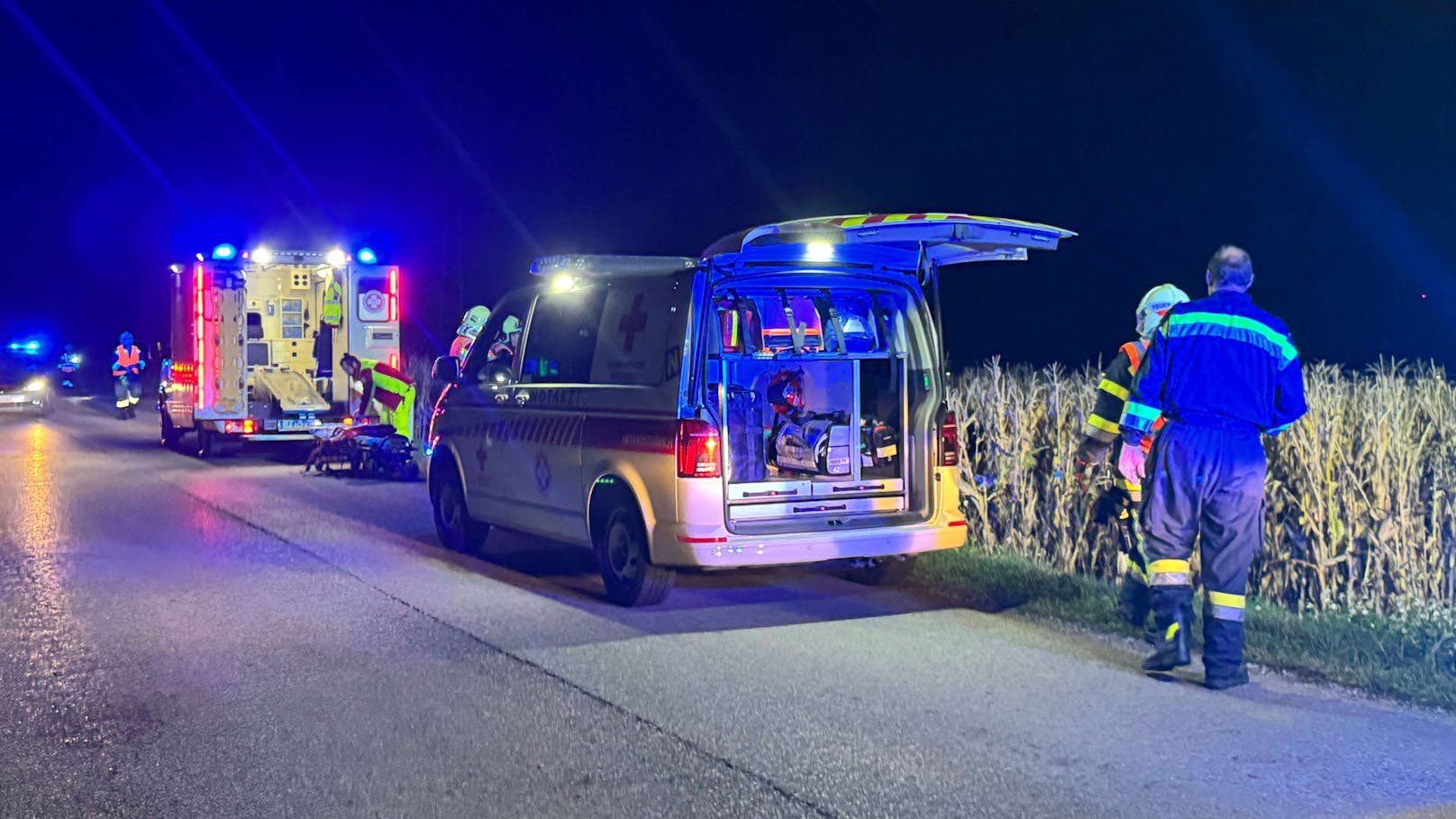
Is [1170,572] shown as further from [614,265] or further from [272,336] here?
[272,336]

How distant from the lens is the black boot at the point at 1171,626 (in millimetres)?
6395

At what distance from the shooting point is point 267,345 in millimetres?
19891

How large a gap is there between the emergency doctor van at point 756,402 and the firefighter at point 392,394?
753cm

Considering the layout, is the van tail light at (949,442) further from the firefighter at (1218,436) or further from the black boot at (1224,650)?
the black boot at (1224,650)

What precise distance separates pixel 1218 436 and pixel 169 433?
18672 mm

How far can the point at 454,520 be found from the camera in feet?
34.3

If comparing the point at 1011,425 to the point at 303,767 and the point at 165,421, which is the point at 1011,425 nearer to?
the point at 303,767

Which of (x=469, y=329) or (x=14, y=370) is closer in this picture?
(x=469, y=329)

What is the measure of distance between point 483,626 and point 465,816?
3110 millimetres

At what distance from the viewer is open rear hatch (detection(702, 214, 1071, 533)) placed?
25.9 ft

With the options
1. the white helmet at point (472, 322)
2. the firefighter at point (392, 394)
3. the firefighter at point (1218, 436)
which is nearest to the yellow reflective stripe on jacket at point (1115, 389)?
the firefighter at point (1218, 436)

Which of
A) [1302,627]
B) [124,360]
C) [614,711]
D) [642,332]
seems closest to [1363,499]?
[1302,627]

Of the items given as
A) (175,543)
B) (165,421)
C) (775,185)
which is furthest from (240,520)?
(775,185)

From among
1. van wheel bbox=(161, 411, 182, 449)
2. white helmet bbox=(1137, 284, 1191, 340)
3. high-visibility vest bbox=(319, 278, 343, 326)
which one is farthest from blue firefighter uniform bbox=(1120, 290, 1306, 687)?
van wheel bbox=(161, 411, 182, 449)
